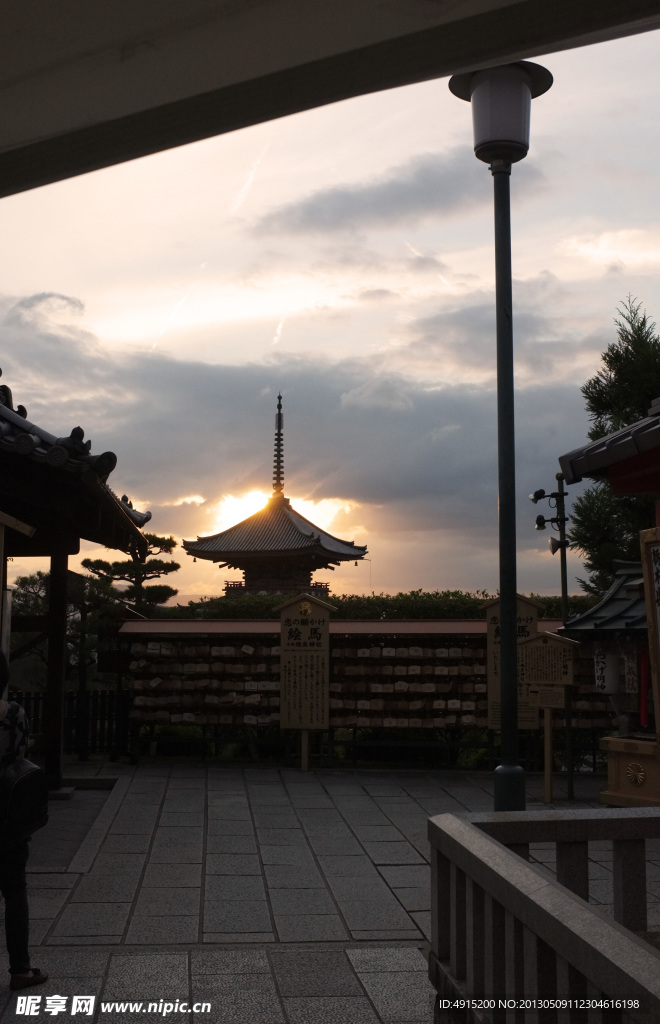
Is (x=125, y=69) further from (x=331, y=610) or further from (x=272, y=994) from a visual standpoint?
(x=331, y=610)

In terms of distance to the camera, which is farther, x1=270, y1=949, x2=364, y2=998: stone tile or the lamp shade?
the lamp shade

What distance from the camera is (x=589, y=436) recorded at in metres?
19.6

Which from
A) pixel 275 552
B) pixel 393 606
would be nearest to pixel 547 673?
pixel 393 606

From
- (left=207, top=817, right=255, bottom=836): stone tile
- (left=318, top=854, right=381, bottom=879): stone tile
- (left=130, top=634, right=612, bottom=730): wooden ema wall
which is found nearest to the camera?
(left=318, top=854, right=381, bottom=879): stone tile

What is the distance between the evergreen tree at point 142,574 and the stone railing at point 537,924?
2385 cm

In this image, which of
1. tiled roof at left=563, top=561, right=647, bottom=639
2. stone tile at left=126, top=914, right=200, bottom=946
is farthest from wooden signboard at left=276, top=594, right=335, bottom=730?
stone tile at left=126, top=914, right=200, bottom=946

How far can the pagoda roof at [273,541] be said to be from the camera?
128 feet

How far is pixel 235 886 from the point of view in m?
6.45

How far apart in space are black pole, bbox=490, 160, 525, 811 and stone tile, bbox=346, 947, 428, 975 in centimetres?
255

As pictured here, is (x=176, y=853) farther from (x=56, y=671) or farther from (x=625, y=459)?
(x=625, y=459)

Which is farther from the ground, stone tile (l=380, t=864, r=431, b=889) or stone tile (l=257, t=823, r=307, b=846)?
stone tile (l=257, t=823, r=307, b=846)

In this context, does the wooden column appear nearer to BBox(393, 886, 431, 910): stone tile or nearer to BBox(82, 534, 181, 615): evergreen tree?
BBox(393, 886, 431, 910): stone tile

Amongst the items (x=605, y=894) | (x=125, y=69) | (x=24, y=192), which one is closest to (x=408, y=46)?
(x=125, y=69)

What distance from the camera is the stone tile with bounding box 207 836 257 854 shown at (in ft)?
24.8
